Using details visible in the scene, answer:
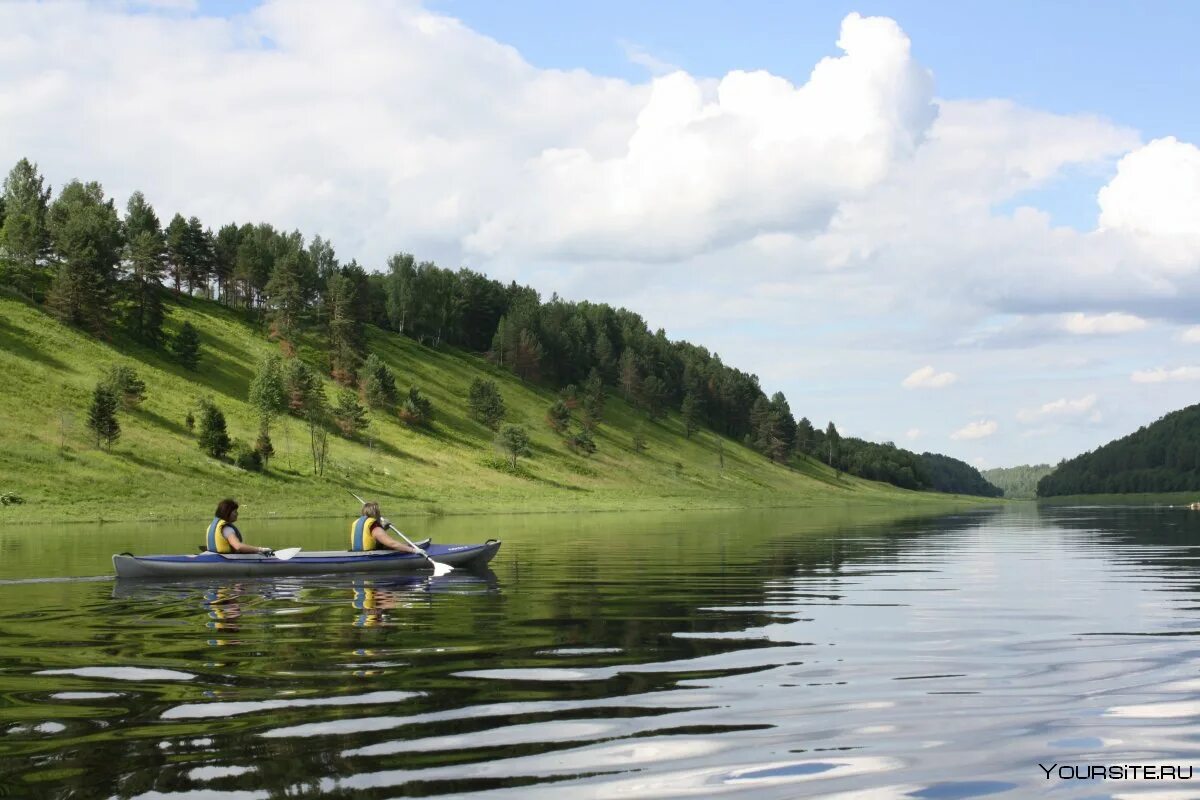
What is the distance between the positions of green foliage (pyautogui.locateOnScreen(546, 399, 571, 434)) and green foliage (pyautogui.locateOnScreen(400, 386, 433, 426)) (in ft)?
94.0

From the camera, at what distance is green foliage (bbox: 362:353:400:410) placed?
146500mm

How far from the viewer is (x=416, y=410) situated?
147750 mm

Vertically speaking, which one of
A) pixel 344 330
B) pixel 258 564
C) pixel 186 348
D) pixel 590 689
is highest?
pixel 344 330

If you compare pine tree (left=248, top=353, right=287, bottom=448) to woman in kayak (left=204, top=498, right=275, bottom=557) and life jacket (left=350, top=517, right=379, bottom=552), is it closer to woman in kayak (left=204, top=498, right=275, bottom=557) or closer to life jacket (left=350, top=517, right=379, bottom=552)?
life jacket (left=350, top=517, right=379, bottom=552)

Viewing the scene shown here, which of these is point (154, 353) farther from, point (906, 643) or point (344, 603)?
point (906, 643)

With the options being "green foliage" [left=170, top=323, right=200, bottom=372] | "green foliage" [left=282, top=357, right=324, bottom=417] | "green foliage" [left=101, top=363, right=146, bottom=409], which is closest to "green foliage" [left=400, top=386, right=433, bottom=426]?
"green foliage" [left=282, top=357, right=324, bottom=417]

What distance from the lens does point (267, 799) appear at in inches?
360

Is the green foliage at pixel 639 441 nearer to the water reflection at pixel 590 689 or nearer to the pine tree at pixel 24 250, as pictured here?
the pine tree at pixel 24 250

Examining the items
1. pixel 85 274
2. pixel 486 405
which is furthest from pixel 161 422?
pixel 486 405

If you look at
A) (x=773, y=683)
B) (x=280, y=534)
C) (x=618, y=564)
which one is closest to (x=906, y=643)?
(x=773, y=683)

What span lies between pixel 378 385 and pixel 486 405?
19188mm

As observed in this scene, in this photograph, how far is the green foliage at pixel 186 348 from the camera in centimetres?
13350

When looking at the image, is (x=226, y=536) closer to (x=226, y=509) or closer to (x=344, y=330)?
(x=226, y=509)

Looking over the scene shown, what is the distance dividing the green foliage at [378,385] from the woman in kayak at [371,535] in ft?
375
